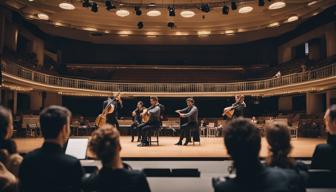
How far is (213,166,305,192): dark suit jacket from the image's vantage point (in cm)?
174

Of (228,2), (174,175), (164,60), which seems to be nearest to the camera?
(174,175)

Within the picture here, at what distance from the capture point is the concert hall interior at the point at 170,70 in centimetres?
953

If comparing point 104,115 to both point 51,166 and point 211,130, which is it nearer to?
point 51,166

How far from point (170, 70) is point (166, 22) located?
4.77 meters

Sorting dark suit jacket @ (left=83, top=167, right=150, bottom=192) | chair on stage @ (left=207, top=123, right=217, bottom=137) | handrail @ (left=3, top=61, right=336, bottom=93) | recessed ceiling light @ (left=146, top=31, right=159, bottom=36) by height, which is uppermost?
recessed ceiling light @ (left=146, top=31, right=159, bottom=36)

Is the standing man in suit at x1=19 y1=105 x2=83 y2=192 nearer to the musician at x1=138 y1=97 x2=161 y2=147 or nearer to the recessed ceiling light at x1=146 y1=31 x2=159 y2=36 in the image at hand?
the musician at x1=138 y1=97 x2=161 y2=147

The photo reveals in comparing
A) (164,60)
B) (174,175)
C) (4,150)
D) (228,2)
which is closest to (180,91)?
(164,60)

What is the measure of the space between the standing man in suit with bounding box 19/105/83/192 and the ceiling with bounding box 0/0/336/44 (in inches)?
504

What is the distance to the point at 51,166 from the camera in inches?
79.4

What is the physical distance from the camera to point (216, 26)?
1834 centimetres

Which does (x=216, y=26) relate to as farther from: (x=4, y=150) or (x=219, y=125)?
(x=4, y=150)

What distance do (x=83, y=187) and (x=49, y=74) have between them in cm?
1676

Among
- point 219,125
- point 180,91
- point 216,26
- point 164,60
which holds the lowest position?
point 219,125

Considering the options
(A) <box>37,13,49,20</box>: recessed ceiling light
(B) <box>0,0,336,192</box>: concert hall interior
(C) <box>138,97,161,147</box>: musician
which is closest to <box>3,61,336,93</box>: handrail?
(B) <box>0,0,336,192</box>: concert hall interior
